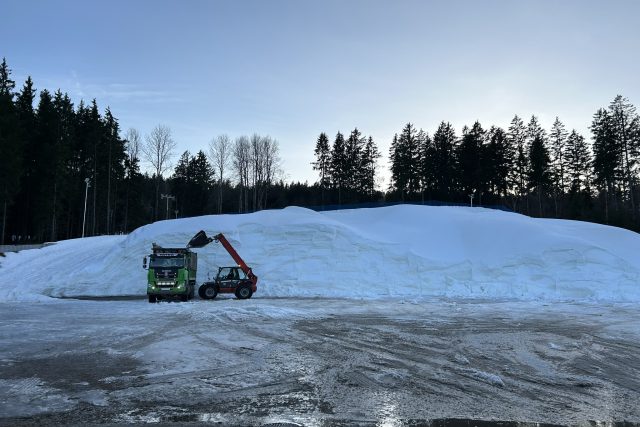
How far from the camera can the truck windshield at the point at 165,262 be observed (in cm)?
2178

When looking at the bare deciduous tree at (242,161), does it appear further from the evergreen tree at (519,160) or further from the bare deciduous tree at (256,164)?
the evergreen tree at (519,160)

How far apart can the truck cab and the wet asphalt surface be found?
5.10 meters

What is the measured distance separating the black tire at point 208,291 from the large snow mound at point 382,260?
3.43m

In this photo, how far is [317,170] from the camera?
9038cm

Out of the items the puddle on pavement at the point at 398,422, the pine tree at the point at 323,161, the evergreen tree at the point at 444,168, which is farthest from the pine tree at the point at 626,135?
the puddle on pavement at the point at 398,422

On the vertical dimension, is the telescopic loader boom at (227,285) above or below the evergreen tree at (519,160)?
below

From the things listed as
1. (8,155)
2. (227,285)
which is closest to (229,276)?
(227,285)

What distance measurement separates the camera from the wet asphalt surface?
618 centimetres

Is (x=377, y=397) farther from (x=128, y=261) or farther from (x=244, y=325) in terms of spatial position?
(x=128, y=261)

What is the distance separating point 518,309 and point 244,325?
12342mm

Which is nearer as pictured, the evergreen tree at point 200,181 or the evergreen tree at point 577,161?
the evergreen tree at point 577,161

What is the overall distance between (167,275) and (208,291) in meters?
2.58

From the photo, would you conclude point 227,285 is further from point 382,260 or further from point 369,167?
point 369,167

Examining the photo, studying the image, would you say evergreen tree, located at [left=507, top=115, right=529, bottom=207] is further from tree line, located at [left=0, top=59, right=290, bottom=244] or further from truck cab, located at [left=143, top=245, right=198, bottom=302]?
truck cab, located at [left=143, top=245, right=198, bottom=302]
